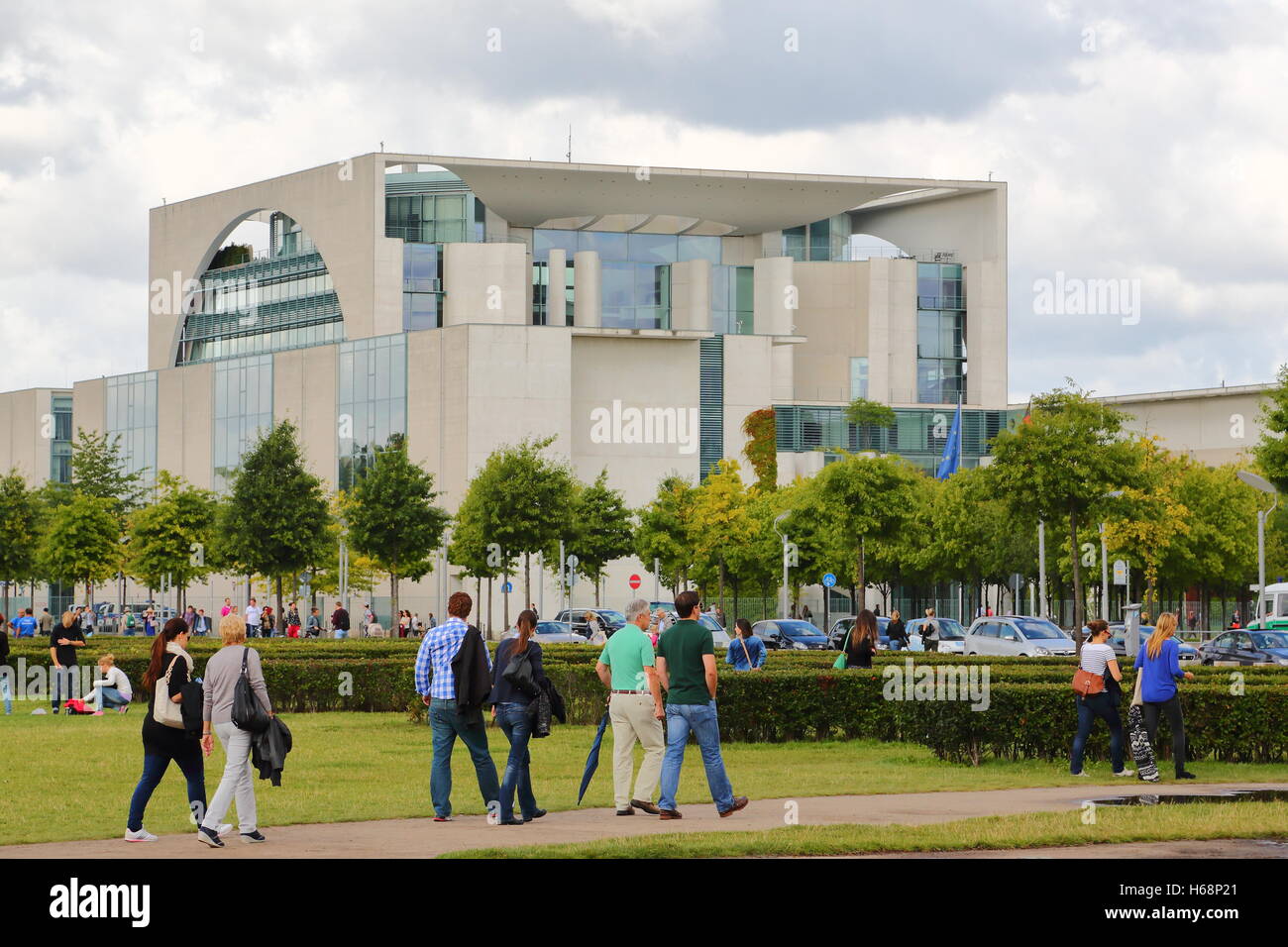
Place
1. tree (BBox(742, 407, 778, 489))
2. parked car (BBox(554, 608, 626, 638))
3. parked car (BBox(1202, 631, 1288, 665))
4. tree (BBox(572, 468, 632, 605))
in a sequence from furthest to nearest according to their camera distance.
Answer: tree (BBox(742, 407, 778, 489))
tree (BBox(572, 468, 632, 605))
parked car (BBox(554, 608, 626, 638))
parked car (BBox(1202, 631, 1288, 665))

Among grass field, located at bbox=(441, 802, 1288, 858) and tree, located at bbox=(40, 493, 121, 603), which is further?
tree, located at bbox=(40, 493, 121, 603)

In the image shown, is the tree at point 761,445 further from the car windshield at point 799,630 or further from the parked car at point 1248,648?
the parked car at point 1248,648

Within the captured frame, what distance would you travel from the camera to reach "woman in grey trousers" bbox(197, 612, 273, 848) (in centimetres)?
1279

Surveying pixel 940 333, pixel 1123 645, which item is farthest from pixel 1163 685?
pixel 940 333

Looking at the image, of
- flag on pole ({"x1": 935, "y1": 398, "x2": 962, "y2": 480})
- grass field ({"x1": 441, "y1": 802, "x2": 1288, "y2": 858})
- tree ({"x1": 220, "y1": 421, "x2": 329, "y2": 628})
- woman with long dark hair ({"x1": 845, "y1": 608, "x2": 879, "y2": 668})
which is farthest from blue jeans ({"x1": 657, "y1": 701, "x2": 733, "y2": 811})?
flag on pole ({"x1": 935, "y1": 398, "x2": 962, "y2": 480})

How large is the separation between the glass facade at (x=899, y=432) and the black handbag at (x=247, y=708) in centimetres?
7944

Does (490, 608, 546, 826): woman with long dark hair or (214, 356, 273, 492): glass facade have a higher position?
(214, 356, 273, 492): glass facade

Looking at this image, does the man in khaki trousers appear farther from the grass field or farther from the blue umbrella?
the grass field

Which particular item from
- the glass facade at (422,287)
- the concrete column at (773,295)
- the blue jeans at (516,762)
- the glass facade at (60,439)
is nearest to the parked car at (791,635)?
the blue jeans at (516,762)

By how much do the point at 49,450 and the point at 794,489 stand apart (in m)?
54.8

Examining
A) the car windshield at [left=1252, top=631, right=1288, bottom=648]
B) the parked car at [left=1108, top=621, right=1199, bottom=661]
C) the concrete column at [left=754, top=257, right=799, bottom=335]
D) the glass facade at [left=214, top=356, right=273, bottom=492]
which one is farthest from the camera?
the concrete column at [left=754, top=257, right=799, bottom=335]

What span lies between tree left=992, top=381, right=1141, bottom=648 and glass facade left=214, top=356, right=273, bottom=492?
56.3 m

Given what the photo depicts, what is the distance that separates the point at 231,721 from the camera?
1298 centimetres
